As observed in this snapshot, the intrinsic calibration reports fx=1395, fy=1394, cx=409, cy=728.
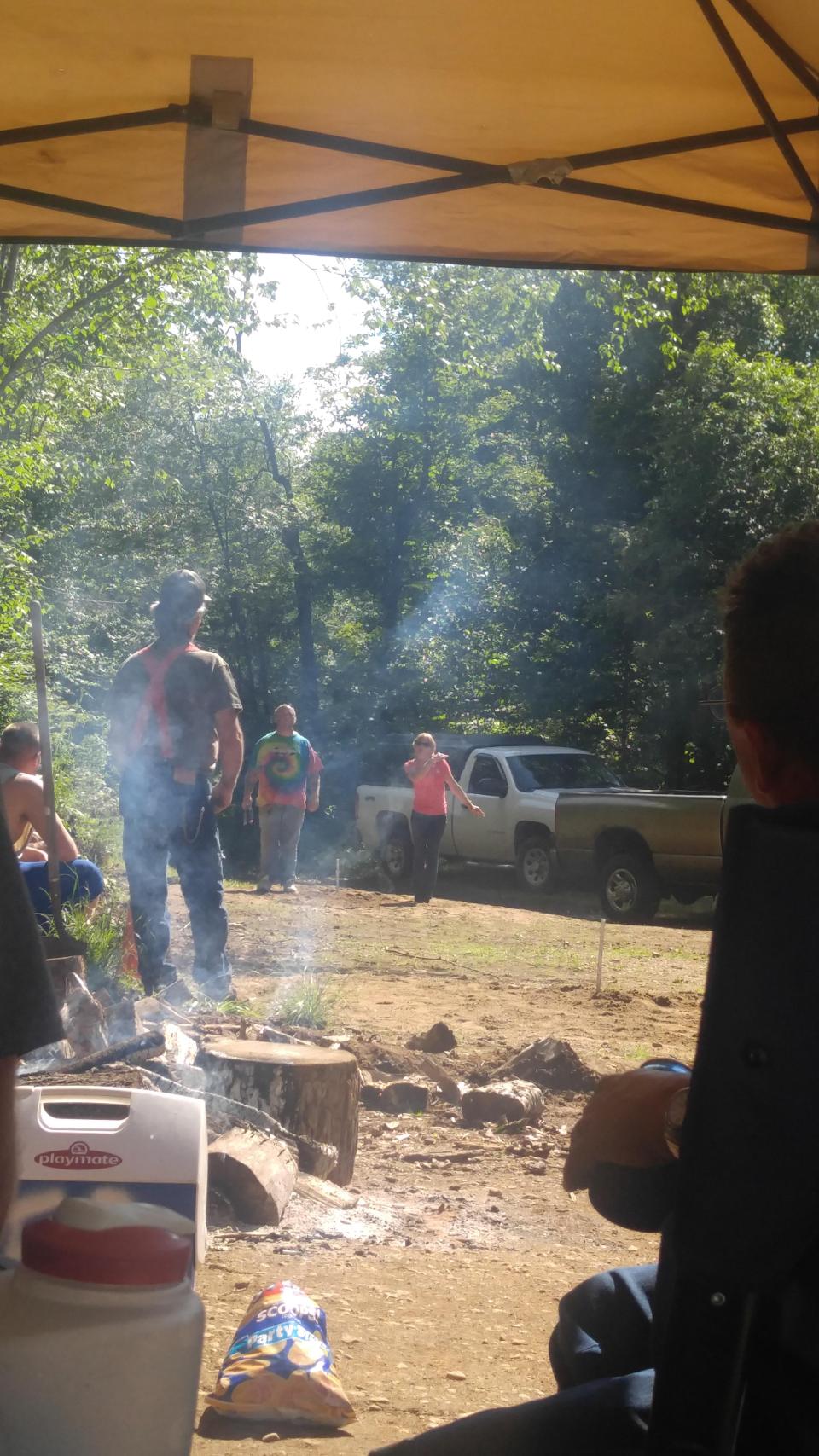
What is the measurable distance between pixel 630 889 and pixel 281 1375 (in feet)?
36.2

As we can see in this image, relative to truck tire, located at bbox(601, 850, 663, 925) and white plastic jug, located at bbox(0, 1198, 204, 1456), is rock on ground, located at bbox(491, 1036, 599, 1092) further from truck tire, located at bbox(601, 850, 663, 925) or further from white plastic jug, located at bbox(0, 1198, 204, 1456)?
truck tire, located at bbox(601, 850, 663, 925)

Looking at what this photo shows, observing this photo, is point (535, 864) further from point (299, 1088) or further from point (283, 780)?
point (299, 1088)

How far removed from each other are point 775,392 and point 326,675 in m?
12.0

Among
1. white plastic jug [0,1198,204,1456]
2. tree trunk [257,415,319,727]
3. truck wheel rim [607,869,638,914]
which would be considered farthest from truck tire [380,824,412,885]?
white plastic jug [0,1198,204,1456]

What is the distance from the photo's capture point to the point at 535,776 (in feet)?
53.4

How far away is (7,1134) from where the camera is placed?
4.81ft

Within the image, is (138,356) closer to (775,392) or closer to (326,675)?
(775,392)

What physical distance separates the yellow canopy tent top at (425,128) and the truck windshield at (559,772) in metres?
12.7

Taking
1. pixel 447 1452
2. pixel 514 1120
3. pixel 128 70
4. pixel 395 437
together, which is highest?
pixel 395 437

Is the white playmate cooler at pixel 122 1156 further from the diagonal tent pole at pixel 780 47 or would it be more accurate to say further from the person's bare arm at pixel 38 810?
the person's bare arm at pixel 38 810

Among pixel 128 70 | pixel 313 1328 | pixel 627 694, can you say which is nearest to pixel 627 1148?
pixel 313 1328

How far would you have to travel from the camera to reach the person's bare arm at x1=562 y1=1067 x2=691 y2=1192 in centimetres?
134

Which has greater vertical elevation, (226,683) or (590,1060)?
(226,683)

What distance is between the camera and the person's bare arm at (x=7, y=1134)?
4.73 feet
